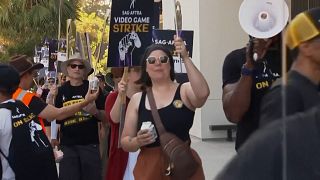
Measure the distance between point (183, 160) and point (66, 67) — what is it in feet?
10.1

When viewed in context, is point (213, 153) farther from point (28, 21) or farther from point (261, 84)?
point (28, 21)

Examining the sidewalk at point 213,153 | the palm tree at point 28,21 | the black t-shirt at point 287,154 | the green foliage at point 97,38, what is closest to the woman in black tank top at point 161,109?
the green foliage at point 97,38

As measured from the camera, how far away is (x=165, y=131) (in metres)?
4.06

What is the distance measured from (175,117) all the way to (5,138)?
3.96ft

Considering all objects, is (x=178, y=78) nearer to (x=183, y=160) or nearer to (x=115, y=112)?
(x=115, y=112)

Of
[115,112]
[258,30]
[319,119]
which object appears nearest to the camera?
[319,119]

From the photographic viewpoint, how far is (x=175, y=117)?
13.5ft

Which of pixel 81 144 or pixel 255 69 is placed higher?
pixel 255 69

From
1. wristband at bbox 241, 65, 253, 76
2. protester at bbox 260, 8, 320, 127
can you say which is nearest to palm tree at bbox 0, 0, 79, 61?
wristband at bbox 241, 65, 253, 76

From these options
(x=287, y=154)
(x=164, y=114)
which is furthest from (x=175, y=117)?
(x=287, y=154)

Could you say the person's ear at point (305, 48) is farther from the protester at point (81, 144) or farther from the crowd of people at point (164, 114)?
the protester at point (81, 144)

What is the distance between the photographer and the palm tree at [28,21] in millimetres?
24969

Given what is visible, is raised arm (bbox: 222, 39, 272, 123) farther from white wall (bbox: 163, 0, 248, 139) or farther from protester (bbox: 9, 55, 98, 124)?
white wall (bbox: 163, 0, 248, 139)

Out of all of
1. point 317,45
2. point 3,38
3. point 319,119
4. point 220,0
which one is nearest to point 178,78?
point 317,45
